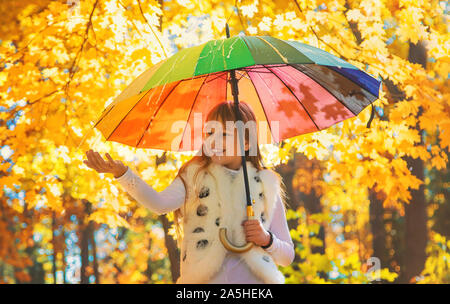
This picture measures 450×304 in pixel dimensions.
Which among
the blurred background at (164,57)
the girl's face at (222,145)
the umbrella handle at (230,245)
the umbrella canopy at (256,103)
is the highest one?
the blurred background at (164,57)

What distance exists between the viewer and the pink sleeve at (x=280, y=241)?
2.79 meters

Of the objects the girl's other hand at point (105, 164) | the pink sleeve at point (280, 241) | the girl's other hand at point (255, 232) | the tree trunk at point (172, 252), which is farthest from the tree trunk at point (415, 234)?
the girl's other hand at point (105, 164)

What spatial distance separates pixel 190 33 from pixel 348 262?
3.65 metres

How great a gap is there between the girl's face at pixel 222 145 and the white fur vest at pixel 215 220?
6cm

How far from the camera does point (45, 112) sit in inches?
236

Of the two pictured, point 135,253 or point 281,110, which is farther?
point 135,253

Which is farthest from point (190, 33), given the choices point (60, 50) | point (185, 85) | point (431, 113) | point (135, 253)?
point (135, 253)

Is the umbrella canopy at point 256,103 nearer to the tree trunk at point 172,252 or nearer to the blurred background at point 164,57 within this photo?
the blurred background at point 164,57

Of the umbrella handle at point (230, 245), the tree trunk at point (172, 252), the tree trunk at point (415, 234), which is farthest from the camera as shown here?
the tree trunk at point (415, 234)

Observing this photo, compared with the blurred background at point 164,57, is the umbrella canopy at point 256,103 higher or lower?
lower
